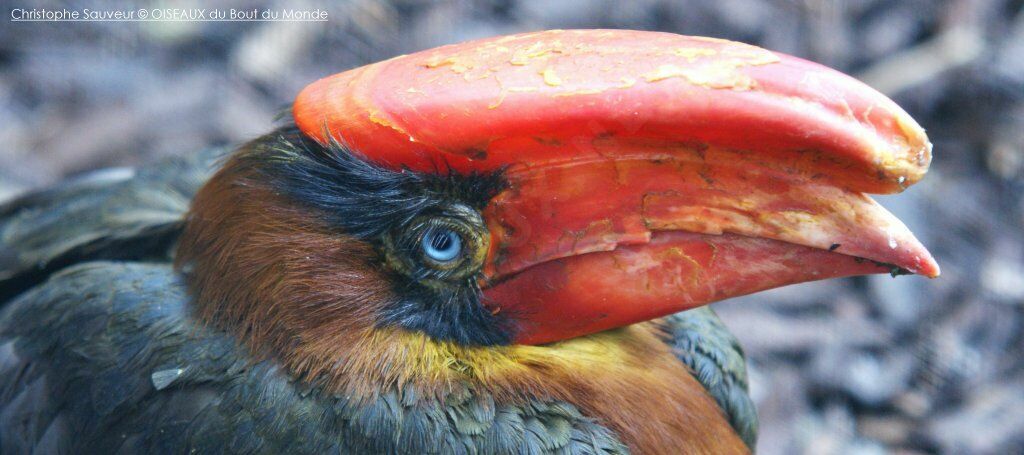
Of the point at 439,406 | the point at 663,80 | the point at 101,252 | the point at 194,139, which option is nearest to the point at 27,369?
the point at 101,252

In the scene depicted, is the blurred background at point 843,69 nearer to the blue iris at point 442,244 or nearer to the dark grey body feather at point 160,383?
the dark grey body feather at point 160,383

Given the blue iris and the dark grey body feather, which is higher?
the blue iris

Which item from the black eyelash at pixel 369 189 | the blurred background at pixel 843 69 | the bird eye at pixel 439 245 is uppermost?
the black eyelash at pixel 369 189

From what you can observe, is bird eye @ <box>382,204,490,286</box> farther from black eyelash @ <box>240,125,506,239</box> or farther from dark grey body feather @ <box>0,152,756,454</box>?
dark grey body feather @ <box>0,152,756,454</box>

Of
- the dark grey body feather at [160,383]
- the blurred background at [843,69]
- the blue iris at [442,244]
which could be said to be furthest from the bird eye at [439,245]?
the blurred background at [843,69]

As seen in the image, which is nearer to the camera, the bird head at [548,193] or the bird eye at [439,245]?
the bird head at [548,193]

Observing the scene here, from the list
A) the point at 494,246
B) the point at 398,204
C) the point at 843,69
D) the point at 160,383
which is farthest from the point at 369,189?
the point at 843,69

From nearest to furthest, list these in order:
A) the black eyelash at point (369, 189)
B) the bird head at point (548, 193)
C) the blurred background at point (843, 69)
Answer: the bird head at point (548, 193)
the black eyelash at point (369, 189)
the blurred background at point (843, 69)

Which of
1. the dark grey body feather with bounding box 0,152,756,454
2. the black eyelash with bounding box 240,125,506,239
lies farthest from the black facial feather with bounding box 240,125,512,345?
the dark grey body feather with bounding box 0,152,756,454

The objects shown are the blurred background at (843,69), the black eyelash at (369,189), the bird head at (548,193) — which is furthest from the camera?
the blurred background at (843,69)
